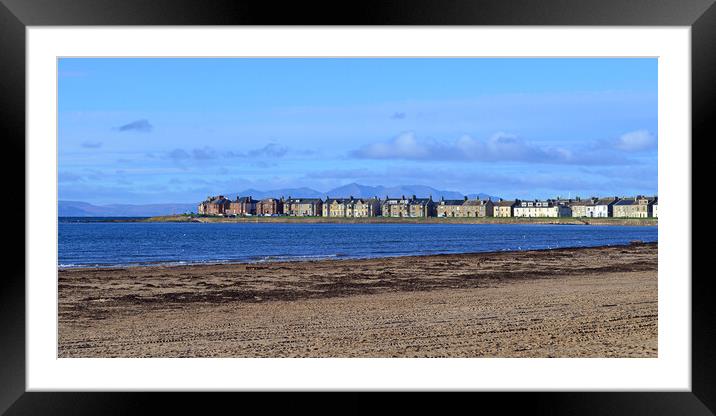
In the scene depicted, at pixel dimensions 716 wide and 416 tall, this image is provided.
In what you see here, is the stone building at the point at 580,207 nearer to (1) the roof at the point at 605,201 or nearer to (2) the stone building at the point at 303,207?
(1) the roof at the point at 605,201

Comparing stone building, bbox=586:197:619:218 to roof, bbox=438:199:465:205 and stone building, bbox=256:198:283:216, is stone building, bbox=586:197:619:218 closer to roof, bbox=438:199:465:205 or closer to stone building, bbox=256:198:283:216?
roof, bbox=438:199:465:205

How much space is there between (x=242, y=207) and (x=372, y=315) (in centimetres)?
4300

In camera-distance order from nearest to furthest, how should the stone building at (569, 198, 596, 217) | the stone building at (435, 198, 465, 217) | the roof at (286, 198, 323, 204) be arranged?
1. the stone building at (569, 198, 596, 217)
2. the stone building at (435, 198, 465, 217)
3. the roof at (286, 198, 323, 204)

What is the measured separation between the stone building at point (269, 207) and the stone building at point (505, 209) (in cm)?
1570

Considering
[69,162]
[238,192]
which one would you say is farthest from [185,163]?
[69,162]

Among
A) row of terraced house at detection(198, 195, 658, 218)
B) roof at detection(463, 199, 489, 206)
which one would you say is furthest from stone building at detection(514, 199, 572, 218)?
roof at detection(463, 199, 489, 206)

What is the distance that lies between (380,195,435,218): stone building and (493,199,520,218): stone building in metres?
4.72

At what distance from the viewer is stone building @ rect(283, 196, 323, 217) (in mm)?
49875

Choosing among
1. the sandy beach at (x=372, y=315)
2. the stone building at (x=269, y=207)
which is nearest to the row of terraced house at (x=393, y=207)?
the stone building at (x=269, y=207)

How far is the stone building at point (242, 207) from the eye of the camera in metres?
48.9

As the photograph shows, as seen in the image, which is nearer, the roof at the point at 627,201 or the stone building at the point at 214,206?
the roof at the point at 627,201

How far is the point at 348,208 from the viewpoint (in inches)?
1969

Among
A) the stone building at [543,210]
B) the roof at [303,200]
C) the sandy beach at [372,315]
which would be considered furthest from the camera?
the roof at [303,200]
